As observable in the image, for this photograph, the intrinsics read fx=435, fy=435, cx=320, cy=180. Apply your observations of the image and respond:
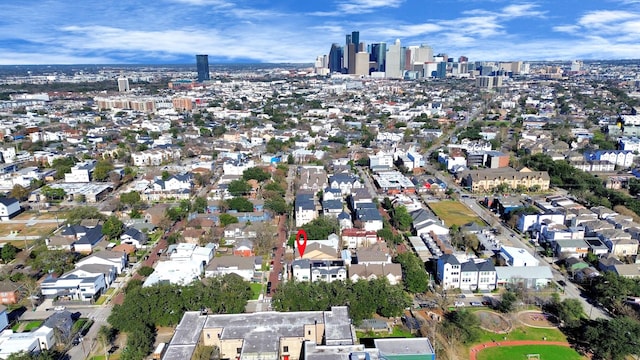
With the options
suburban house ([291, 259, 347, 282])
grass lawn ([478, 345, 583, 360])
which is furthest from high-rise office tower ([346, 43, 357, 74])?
grass lawn ([478, 345, 583, 360])

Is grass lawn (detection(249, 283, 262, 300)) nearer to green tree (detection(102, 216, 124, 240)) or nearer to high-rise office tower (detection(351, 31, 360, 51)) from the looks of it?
green tree (detection(102, 216, 124, 240))

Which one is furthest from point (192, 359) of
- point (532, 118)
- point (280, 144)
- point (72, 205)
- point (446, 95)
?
point (446, 95)

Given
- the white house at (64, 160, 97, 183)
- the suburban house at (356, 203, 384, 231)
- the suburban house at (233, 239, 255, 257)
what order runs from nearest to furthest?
the suburban house at (233, 239, 255, 257) → the suburban house at (356, 203, 384, 231) → the white house at (64, 160, 97, 183)

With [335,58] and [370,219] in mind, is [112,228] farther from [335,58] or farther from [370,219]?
[335,58]

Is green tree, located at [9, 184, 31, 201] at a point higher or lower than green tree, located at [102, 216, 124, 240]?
higher

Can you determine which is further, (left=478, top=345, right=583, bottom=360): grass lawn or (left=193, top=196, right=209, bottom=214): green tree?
(left=193, top=196, right=209, bottom=214): green tree

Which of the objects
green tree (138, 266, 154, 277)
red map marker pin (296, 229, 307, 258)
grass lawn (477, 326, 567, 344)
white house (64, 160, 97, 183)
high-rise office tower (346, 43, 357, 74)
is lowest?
grass lawn (477, 326, 567, 344)
